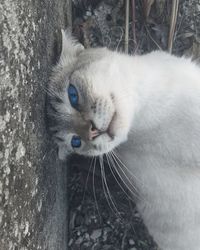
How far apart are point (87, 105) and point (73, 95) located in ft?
0.40

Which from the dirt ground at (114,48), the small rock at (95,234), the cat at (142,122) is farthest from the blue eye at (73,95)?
the small rock at (95,234)

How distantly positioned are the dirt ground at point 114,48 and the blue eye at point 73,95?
693 millimetres

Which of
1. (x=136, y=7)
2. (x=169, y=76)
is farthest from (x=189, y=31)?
(x=169, y=76)

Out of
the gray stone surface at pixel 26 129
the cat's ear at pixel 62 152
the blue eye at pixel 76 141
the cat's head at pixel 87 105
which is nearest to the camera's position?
the gray stone surface at pixel 26 129

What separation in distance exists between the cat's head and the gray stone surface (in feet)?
0.22

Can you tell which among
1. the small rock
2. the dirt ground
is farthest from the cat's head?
the small rock

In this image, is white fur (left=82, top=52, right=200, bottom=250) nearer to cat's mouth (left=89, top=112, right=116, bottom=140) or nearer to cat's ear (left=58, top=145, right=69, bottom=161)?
cat's mouth (left=89, top=112, right=116, bottom=140)

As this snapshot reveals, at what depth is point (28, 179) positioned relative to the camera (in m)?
1.66

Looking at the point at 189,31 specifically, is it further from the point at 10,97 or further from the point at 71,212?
the point at 10,97

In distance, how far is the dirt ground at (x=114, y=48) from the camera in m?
2.77

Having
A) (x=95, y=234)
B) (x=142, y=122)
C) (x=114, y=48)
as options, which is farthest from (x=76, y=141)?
(x=114, y=48)

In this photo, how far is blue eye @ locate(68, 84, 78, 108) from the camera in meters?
1.95

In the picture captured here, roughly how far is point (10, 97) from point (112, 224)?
5.21 feet

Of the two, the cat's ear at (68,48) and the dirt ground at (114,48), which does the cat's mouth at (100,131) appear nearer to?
the cat's ear at (68,48)
